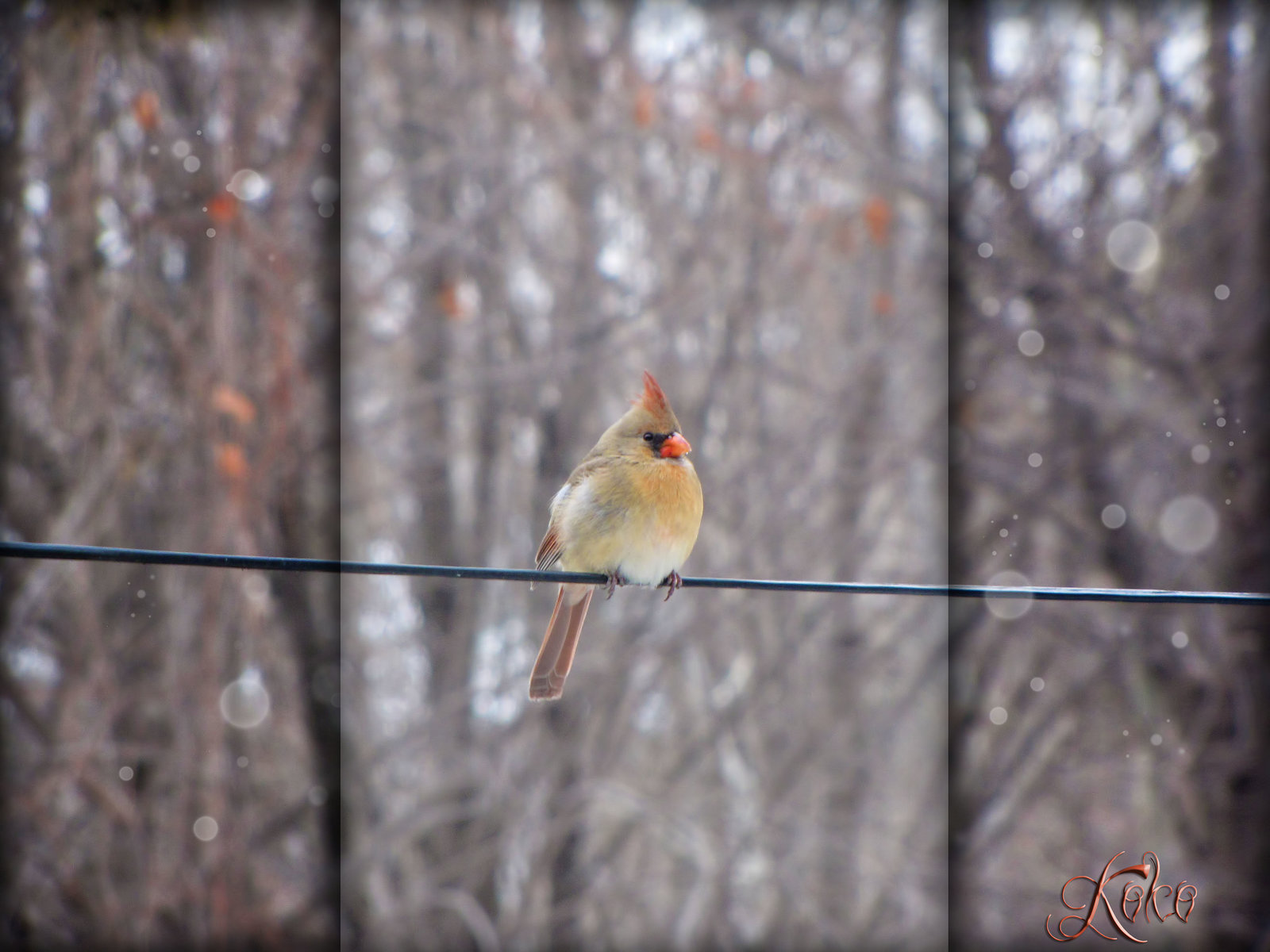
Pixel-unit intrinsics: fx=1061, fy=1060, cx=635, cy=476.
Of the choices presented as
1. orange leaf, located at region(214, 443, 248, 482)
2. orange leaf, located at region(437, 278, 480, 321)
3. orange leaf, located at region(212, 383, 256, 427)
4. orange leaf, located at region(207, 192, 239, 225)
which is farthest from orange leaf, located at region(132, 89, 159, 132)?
orange leaf, located at region(437, 278, 480, 321)

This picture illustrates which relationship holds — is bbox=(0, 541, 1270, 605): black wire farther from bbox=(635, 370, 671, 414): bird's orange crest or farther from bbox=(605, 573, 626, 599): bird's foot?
bbox=(635, 370, 671, 414): bird's orange crest

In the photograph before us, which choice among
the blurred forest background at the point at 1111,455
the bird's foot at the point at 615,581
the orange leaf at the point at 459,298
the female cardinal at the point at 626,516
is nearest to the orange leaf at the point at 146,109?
the orange leaf at the point at 459,298

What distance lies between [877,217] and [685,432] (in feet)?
4.04

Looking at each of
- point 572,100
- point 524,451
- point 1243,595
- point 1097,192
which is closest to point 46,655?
point 524,451

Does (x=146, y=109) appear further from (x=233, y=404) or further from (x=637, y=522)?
(x=637, y=522)

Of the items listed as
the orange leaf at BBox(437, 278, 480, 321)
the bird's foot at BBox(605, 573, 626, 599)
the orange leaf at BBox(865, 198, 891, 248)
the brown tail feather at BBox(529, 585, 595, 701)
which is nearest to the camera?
the bird's foot at BBox(605, 573, 626, 599)

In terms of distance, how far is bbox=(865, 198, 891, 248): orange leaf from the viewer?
4.39 m

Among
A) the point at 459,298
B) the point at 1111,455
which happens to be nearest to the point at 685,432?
the point at 459,298

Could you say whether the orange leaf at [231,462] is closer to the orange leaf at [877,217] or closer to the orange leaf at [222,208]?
the orange leaf at [222,208]

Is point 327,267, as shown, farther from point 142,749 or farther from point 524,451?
point 142,749

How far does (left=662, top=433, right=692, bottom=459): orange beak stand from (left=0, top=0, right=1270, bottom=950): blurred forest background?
1.55 meters

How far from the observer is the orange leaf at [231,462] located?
3322 millimetres

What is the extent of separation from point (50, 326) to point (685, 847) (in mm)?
2791

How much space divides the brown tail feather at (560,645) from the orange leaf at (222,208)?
1728mm
